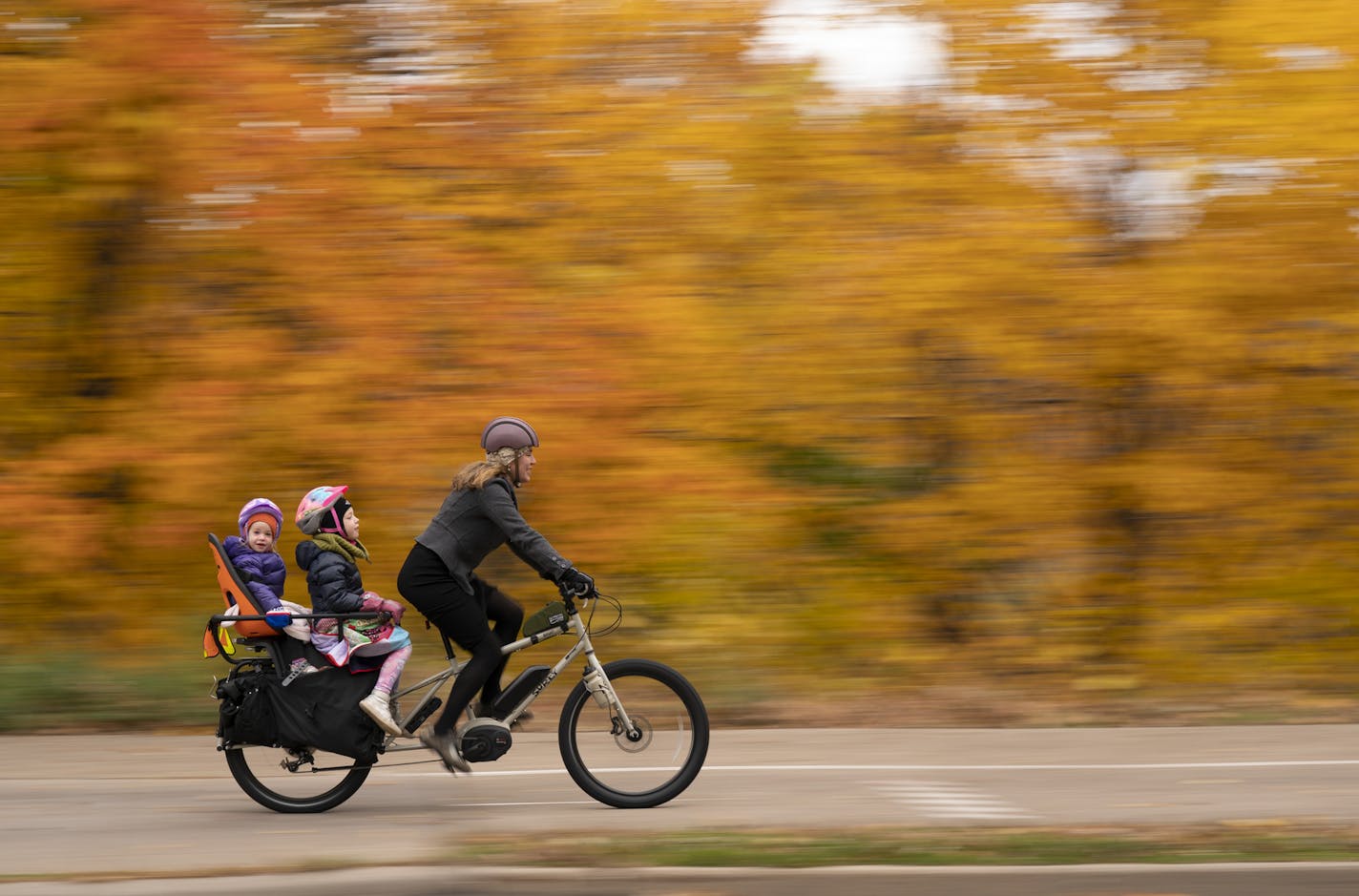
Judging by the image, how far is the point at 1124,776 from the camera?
26.5 feet

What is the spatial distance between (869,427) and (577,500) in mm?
2247

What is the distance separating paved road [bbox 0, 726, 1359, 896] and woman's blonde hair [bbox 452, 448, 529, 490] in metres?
1.51

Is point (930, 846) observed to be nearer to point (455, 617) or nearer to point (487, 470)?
point (455, 617)

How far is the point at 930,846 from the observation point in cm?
622

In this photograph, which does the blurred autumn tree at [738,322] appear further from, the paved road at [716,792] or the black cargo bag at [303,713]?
the black cargo bag at [303,713]

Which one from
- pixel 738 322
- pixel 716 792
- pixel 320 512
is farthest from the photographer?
pixel 738 322

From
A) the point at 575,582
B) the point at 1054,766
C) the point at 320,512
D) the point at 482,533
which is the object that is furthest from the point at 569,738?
the point at 1054,766

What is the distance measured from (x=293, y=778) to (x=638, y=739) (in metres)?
1.63

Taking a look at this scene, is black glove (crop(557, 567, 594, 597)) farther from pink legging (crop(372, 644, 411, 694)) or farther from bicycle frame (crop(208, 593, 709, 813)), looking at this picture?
pink legging (crop(372, 644, 411, 694))

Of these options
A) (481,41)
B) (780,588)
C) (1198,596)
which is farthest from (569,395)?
(1198,596)

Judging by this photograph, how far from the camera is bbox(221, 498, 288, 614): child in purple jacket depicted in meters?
7.13

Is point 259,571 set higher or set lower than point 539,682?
higher

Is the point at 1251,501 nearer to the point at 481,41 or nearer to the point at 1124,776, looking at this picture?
the point at 1124,776

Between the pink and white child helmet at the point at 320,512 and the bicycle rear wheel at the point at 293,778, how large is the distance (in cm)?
107
